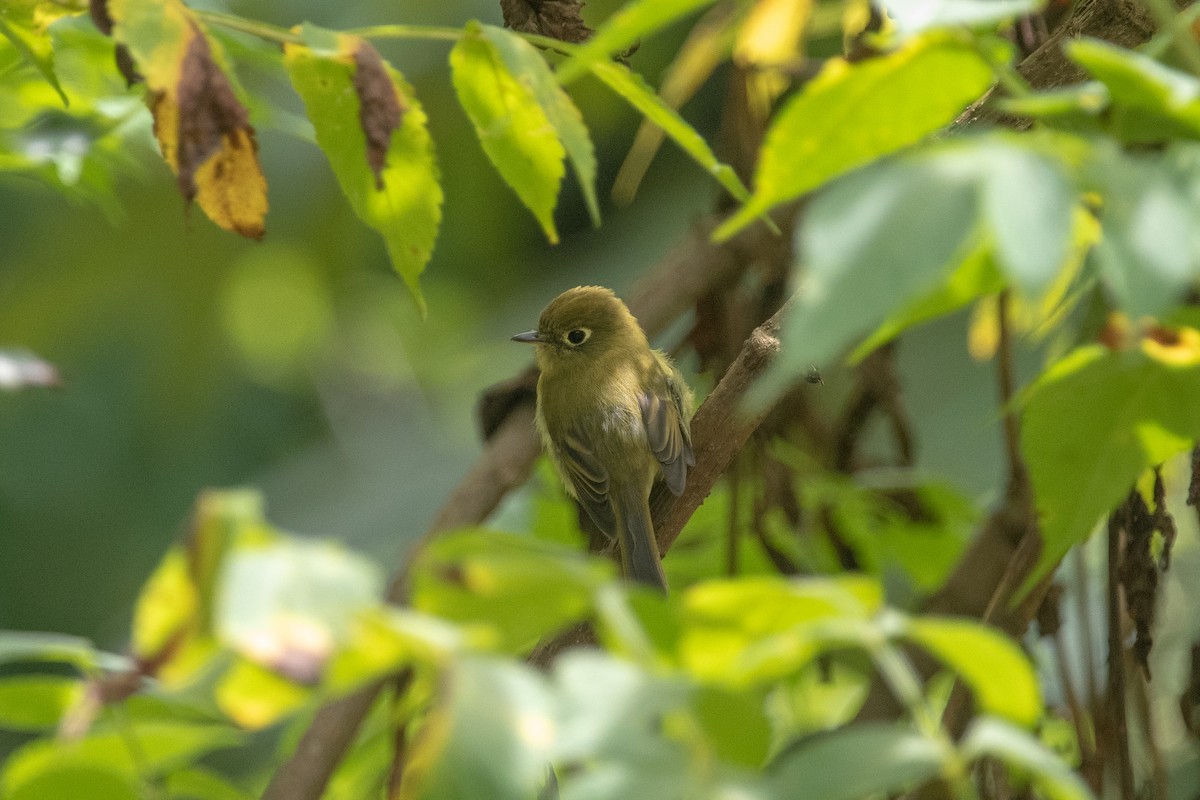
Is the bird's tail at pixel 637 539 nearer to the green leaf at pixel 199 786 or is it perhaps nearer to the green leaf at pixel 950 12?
the green leaf at pixel 199 786

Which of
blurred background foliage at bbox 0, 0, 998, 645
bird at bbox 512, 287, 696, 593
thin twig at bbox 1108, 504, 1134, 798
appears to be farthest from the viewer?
blurred background foliage at bbox 0, 0, 998, 645

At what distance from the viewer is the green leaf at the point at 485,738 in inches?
35.4

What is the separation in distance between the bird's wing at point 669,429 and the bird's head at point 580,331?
0.23 m

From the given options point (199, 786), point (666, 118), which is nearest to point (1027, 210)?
point (666, 118)

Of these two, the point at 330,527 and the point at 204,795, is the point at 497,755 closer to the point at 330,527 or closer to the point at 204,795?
the point at 204,795

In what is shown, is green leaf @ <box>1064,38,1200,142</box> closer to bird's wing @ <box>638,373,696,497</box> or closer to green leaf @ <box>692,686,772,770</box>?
green leaf @ <box>692,686,772,770</box>

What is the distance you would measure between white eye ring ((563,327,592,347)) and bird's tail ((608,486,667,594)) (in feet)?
2.29

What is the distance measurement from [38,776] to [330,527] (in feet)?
17.2

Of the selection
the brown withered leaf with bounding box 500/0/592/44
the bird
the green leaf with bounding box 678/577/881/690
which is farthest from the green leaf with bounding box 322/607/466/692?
the bird

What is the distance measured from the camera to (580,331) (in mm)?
4410

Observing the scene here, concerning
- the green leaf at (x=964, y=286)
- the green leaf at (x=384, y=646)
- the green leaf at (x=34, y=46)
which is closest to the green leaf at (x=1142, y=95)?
the green leaf at (x=964, y=286)

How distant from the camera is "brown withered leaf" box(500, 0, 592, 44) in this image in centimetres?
208

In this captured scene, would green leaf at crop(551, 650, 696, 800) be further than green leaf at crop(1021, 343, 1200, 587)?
No

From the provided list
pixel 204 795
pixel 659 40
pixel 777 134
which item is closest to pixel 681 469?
pixel 204 795
